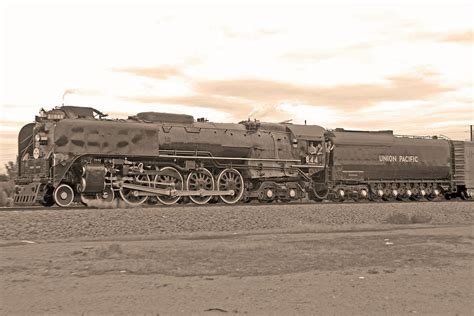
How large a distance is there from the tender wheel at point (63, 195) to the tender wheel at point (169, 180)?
3210mm

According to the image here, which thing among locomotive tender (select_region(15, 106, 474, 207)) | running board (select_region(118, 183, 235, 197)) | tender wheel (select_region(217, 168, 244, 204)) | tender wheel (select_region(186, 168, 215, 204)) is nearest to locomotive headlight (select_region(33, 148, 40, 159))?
locomotive tender (select_region(15, 106, 474, 207))

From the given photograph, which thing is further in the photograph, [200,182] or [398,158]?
[398,158]

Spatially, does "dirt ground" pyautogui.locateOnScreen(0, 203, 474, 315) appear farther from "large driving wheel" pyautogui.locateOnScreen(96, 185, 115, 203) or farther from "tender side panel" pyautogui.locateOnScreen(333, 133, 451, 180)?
"tender side panel" pyautogui.locateOnScreen(333, 133, 451, 180)

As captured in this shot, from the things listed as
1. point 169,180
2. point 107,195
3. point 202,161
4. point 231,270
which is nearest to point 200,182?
point 202,161

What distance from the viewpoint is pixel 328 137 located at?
26.4m

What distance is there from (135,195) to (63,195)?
2618 mm

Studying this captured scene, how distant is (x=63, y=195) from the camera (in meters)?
17.6

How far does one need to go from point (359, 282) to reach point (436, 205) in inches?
578

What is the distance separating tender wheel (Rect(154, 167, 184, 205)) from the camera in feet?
63.9

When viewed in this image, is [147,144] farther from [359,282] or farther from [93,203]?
[359,282]

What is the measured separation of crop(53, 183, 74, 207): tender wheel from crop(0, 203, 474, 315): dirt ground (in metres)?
4.39

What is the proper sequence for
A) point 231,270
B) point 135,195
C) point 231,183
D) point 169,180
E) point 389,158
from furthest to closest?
point 389,158
point 231,183
point 169,180
point 135,195
point 231,270

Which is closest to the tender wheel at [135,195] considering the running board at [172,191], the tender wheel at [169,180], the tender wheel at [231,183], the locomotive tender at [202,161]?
the locomotive tender at [202,161]

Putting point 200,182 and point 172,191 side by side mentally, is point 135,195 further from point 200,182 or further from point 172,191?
point 200,182
